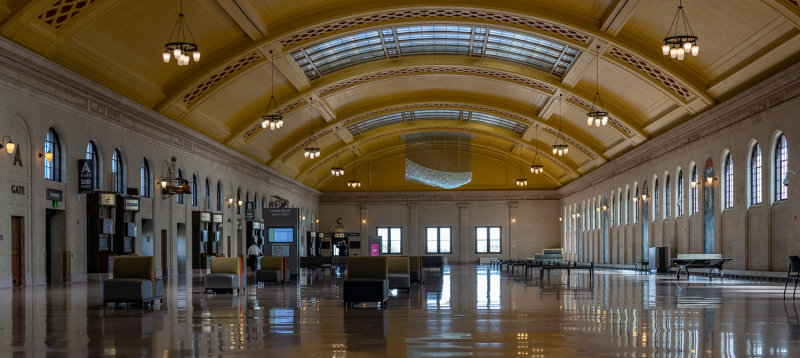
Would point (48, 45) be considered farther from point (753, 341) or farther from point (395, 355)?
point (753, 341)

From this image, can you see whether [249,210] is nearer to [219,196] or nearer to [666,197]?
[219,196]

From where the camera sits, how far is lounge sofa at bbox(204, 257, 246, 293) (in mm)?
18375

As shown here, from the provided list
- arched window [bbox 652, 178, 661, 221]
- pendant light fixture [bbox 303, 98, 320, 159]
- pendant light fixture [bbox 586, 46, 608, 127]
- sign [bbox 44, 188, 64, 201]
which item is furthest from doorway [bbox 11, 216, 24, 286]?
arched window [bbox 652, 178, 661, 221]

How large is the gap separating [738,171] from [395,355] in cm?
2295

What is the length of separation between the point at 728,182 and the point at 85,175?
21182 millimetres

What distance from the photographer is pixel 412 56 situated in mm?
34750

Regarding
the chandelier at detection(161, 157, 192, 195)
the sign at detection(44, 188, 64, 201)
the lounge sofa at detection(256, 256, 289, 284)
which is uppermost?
the chandelier at detection(161, 157, 192, 195)

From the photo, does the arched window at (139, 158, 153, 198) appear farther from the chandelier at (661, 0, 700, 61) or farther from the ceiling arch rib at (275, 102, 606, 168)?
the chandelier at (661, 0, 700, 61)

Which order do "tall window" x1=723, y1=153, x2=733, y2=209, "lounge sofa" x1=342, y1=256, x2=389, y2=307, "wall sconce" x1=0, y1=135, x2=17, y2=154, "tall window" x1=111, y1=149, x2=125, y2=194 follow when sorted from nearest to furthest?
"lounge sofa" x1=342, y1=256, x2=389, y2=307, "wall sconce" x1=0, y1=135, x2=17, y2=154, "tall window" x1=111, y1=149, x2=125, y2=194, "tall window" x1=723, y1=153, x2=733, y2=209

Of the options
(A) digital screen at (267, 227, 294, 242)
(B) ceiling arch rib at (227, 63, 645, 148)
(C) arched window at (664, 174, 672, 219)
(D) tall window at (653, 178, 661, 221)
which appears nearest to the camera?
(A) digital screen at (267, 227, 294, 242)

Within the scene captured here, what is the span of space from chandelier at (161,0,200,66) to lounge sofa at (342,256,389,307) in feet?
26.6

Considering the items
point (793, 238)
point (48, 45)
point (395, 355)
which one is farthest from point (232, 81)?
point (395, 355)

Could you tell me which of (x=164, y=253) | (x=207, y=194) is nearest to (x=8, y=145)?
(x=164, y=253)

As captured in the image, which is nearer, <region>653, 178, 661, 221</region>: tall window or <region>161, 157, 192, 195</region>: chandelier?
<region>161, 157, 192, 195</region>: chandelier
